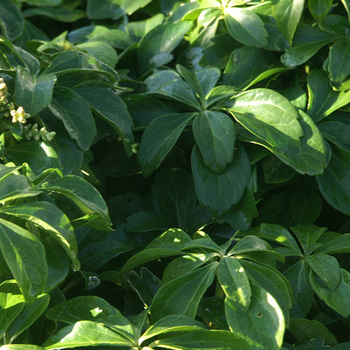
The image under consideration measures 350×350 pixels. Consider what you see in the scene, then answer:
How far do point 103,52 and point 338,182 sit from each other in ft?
1.85

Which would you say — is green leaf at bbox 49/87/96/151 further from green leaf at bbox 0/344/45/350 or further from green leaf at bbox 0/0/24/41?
green leaf at bbox 0/0/24/41

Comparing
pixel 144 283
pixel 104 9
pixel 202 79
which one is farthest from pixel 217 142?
pixel 104 9

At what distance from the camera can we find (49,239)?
0.87 meters

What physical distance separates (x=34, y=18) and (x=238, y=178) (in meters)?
0.91

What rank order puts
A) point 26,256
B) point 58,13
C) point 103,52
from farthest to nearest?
point 58,13, point 103,52, point 26,256

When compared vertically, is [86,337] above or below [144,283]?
above

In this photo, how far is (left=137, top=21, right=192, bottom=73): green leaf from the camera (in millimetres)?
1375

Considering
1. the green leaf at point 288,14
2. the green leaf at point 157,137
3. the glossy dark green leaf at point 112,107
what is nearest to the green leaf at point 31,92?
the glossy dark green leaf at point 112,107

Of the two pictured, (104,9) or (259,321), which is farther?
(104,9)

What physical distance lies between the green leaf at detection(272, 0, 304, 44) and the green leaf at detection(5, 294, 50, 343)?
72 cm

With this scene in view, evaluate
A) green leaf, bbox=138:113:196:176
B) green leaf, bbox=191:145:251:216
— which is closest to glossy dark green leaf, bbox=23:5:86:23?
green leaf, bbox=138:113:196:176

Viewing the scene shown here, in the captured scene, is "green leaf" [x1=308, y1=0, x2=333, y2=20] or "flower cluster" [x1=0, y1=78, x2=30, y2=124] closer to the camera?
"flower cluster" [x1=0, y1=78, x2=30, y2=124]

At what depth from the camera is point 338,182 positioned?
1.17 metres

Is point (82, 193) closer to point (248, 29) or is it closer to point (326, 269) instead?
point (326, 269)
